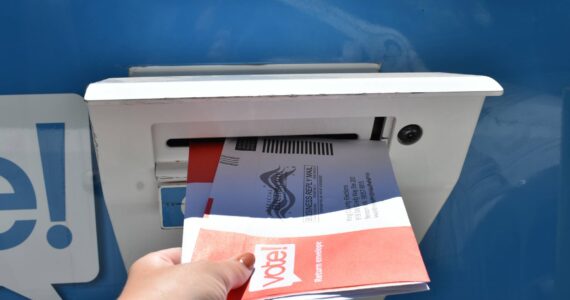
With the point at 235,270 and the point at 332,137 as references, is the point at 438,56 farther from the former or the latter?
the point at 235,270

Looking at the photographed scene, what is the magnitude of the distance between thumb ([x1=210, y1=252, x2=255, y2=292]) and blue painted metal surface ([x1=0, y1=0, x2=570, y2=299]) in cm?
30

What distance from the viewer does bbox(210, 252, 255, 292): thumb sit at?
Result: 64 centimetres

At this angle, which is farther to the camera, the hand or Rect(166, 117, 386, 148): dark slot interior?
Rect(166, 117, 386, 148): dark slot interior

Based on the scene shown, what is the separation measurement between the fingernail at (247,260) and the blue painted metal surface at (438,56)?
292mm

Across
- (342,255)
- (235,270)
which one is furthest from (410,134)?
(235,270)

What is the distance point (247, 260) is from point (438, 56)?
43 centimetres

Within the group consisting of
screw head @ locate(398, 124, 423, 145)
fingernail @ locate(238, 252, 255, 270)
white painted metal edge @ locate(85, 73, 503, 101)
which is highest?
white painted metal edge @ locate(85, 73, 503, 101)

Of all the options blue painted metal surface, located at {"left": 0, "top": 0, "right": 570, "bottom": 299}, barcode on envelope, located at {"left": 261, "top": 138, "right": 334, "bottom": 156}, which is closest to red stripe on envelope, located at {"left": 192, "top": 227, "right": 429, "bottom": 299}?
barcode on envelope, located at {"left": 261, "top": 138, "right": 334, "bottom": 156}

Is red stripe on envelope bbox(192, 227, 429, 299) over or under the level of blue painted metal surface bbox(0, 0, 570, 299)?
under

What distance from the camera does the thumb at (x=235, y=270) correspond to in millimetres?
639

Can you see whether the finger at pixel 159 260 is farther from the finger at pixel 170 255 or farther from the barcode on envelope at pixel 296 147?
the barcode on envelope at pixel 296 147

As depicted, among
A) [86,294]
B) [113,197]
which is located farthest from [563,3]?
[86,294]

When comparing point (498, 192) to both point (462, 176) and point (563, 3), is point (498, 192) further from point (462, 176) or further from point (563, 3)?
A: point (563, 3)

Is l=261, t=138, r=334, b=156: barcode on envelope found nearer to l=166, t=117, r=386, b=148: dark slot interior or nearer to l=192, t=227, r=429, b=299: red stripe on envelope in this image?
l=166, t=117, r=386, b=148: dark slot interior
